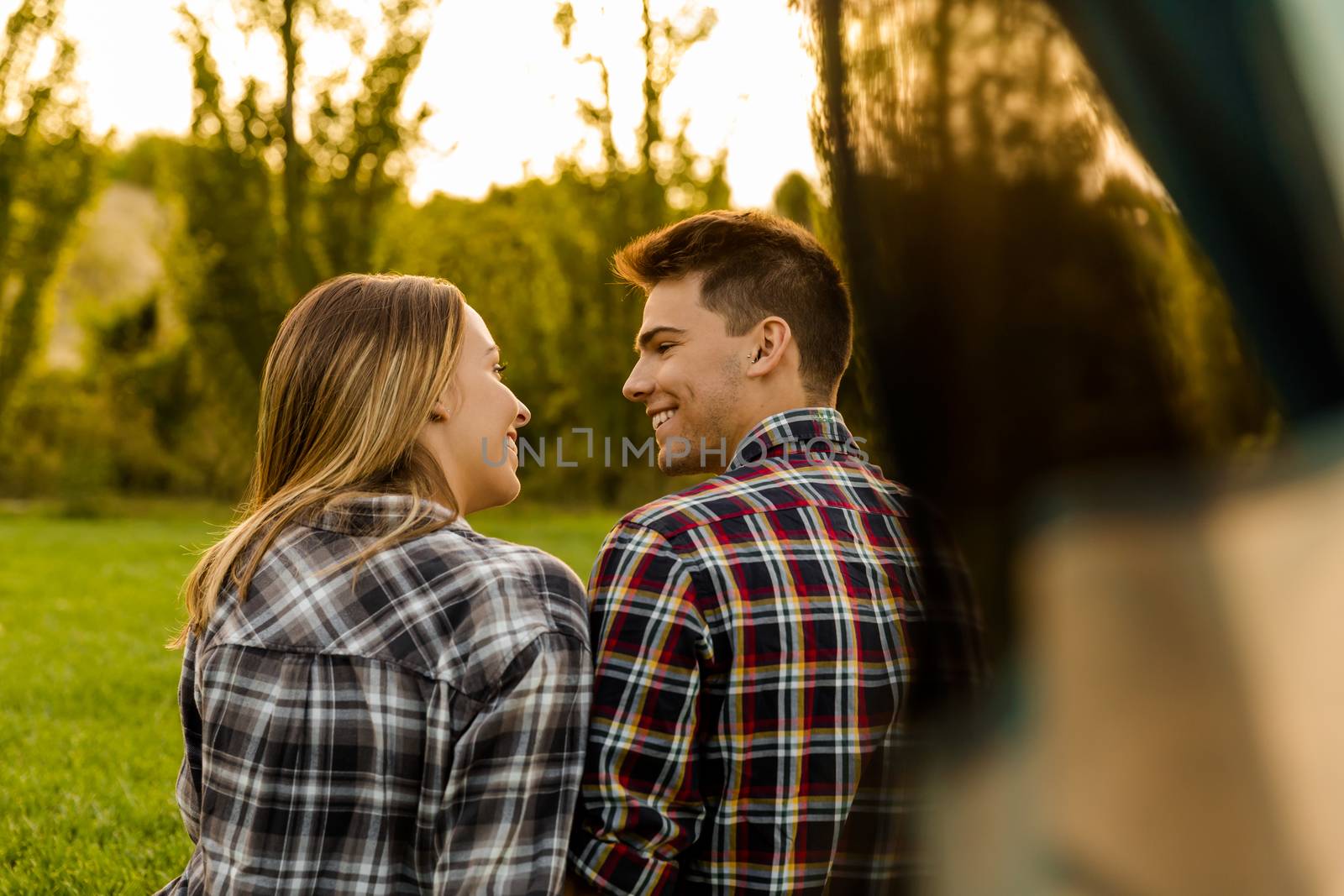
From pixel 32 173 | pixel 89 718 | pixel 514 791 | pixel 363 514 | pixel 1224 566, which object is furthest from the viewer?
pixel 32 173

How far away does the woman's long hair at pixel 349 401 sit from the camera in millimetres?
1735

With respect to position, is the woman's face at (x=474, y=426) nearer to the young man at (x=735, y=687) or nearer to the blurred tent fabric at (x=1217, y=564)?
the young man at (x=735, y=687)

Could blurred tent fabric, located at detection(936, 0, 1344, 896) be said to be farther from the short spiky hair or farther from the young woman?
the short spiky hair

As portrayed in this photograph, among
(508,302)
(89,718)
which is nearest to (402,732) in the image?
(89,718)

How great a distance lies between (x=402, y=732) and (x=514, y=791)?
176 mm

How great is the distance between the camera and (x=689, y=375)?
6.93 feet

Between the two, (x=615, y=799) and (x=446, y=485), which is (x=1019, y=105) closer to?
(x=615, y=799)

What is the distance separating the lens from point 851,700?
1.60 metres

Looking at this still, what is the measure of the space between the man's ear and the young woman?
0.65 meters

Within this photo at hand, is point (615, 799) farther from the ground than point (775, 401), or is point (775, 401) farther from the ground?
point (775, 401)

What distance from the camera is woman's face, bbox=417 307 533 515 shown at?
1.86 m

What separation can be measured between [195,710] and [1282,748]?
1.67 m

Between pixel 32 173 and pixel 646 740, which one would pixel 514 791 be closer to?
pixel 646 740

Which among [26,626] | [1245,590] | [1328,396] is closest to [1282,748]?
[1245,590]
